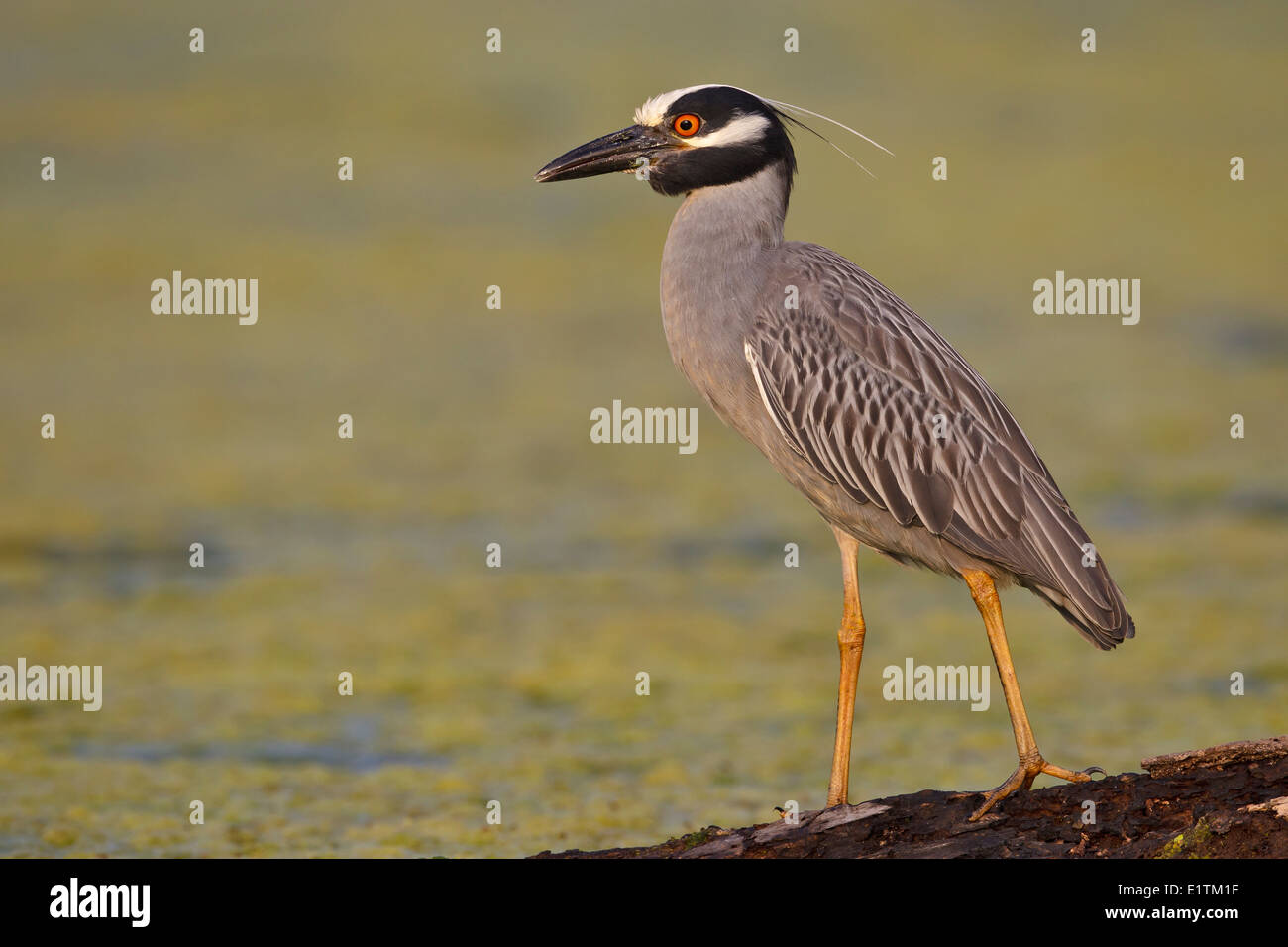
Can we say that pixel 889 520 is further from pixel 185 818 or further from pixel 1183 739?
pixel 185 818

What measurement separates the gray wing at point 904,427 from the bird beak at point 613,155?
32.1 inches

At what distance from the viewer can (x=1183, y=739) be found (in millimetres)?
8625

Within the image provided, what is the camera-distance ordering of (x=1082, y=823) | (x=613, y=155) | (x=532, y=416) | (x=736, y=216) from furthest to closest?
(x=532, y=416) → (x=613, y=155) → (x=736, y=216) → (x=1082, y=823)

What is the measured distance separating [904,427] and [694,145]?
1542mm

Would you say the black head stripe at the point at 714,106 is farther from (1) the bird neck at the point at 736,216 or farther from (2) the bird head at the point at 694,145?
(1) the bird neck at the point at 736,216

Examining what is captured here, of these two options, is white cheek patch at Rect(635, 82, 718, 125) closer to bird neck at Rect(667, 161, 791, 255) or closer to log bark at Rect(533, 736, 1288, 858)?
bird neck at Rect(667, 161, 791, 255)

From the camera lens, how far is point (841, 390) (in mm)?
6965

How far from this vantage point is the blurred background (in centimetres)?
865

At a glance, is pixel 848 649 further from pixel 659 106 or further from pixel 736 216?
pixel 659 106

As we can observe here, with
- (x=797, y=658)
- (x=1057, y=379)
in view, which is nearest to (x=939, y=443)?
(x=797, y=658)

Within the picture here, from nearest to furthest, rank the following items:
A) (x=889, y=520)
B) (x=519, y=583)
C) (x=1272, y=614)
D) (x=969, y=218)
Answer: (x=889, y=520) → (x=1272, y=614) → (x=519, y=583) → (x=969, y=218)

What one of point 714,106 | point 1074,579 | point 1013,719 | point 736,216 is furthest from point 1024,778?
point 714,106

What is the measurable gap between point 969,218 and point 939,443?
11103 mm

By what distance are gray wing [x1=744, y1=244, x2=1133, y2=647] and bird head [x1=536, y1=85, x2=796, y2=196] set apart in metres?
0.51
